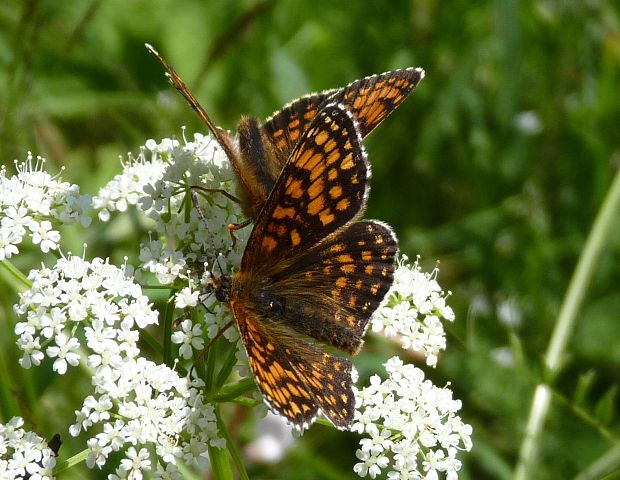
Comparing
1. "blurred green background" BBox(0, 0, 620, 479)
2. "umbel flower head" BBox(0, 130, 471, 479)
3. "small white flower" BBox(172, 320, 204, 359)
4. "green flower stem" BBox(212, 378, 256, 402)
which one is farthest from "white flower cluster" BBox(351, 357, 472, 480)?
"blurred green background" BBox(0, 0, 620, 479)

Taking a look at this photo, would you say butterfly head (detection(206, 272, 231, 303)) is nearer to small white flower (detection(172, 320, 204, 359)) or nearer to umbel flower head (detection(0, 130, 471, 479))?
umbel flower head (detection(0, 130, 471, 479))

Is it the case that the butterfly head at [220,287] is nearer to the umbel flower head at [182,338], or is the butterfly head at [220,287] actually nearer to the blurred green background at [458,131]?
the umbel flower head at [182,338]

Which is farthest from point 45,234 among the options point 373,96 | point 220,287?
point 373,96

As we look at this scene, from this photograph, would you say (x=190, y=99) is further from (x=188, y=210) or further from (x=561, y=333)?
(x=561, y=333)

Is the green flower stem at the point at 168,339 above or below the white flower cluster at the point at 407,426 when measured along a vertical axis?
above

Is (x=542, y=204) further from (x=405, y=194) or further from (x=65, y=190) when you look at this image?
(x=65, y=190)

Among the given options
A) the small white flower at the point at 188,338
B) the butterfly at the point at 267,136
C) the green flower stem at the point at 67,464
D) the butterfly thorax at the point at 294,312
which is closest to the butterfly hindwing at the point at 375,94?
the butterfly at the point at 267,136
